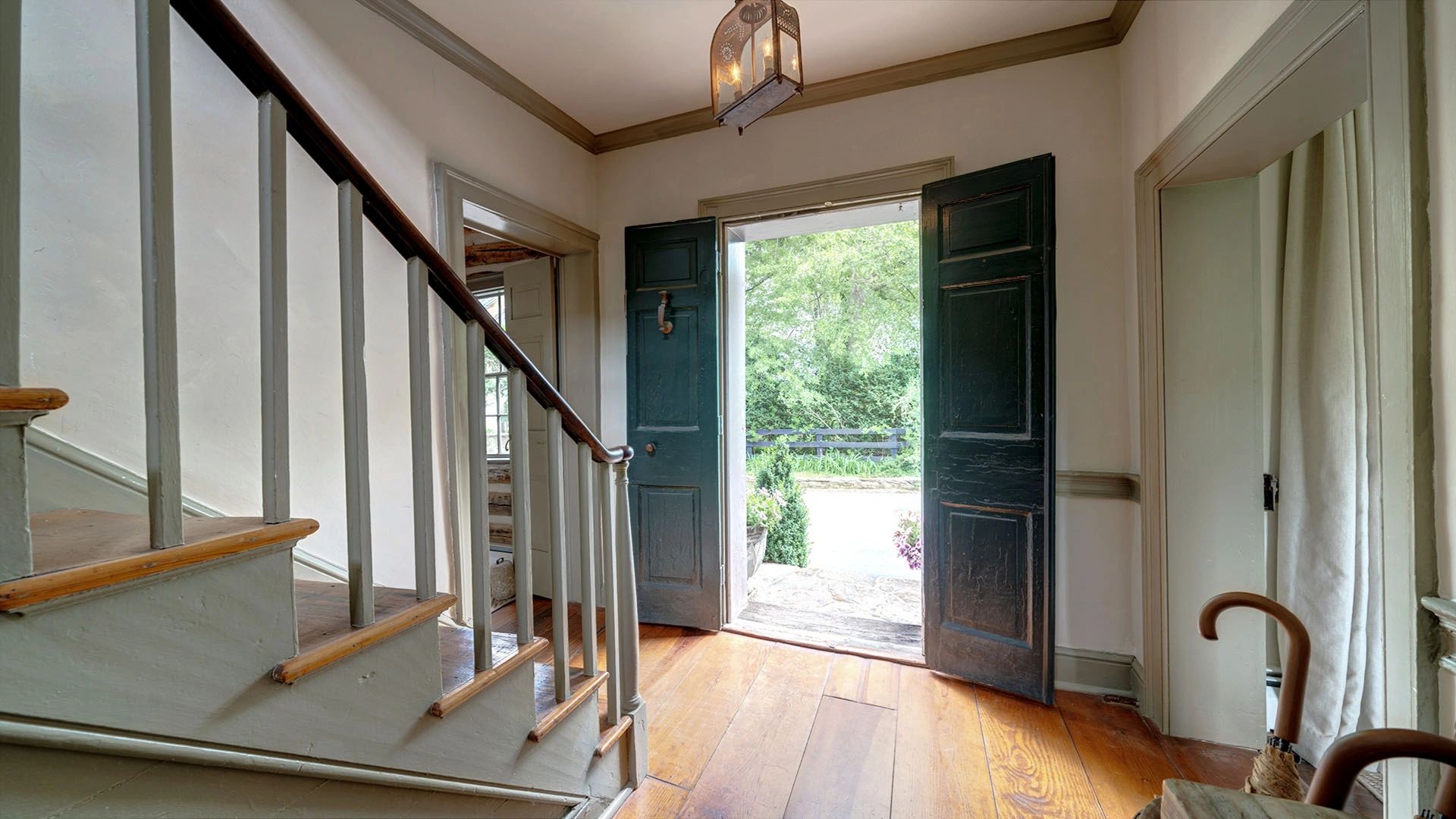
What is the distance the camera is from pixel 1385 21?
96 cm

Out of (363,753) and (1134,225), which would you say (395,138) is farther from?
(1134,225)

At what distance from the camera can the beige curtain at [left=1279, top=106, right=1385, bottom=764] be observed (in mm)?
1593

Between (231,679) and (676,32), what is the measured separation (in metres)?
2.49

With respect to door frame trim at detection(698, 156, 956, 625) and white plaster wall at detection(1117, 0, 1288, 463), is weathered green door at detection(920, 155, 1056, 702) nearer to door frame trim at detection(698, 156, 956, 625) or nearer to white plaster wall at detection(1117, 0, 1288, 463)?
door frame trim at detection(698, 156, 956, 625)

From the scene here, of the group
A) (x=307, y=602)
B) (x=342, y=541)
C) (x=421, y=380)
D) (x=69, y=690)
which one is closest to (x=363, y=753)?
(x=307, y=602)

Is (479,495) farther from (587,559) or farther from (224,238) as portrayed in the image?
(224,238)

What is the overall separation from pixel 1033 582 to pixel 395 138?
3.06 m

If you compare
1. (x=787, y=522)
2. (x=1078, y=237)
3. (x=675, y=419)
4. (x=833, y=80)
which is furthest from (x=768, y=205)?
(x=787, y=522)

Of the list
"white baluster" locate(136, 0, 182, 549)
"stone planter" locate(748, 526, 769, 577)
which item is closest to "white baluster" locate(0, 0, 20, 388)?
"white baluster" locate(136, 0, 182, 549)

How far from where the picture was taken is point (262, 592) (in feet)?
2.40

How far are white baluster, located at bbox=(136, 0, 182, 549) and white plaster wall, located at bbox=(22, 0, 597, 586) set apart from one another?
0.94 metres

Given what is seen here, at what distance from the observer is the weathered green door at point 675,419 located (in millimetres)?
2770

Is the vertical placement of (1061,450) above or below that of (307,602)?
above

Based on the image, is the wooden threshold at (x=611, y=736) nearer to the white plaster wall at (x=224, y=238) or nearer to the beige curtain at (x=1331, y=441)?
the white plaster wall at (x=224, y=238)
